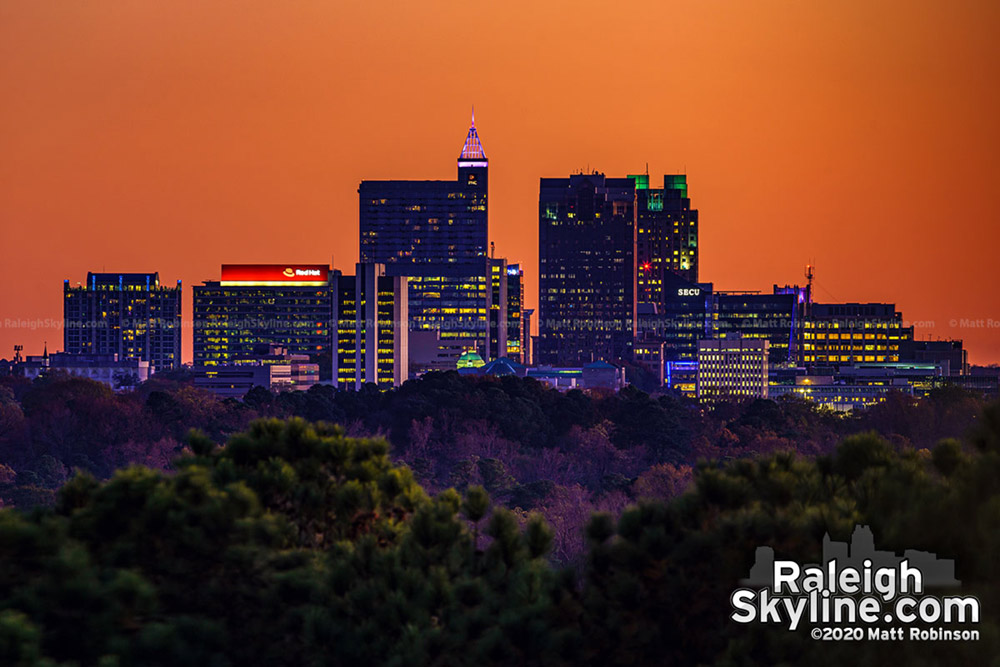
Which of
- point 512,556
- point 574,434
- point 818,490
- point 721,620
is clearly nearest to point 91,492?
point 512,556

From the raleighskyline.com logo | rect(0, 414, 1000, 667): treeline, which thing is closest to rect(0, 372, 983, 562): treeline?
rect(0, 414, 1000, 667): treeline

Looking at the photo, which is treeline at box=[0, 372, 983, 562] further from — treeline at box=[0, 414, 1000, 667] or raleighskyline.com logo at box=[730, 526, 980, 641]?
raleighskyline.com logo at box=[730, 526, 980, 641]

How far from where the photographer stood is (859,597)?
2064cm

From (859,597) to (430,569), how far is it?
586 cm

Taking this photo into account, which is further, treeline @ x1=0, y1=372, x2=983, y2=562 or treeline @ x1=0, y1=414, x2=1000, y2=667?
treeline @ x1=0, y1=372, x2=983, y2=562

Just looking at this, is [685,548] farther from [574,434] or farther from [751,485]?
[574,434]

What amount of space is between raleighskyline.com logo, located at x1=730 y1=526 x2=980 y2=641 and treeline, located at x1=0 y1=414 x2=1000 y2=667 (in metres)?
0.19

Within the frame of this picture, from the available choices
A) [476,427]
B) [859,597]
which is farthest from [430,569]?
[476,427]

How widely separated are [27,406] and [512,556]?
443ft

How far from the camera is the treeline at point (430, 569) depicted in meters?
20.6

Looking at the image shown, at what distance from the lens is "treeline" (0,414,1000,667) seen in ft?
67.6

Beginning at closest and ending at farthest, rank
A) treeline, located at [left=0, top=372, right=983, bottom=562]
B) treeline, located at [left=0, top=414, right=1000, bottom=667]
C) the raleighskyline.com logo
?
the raleighskyline.com logo < treeline, located at [left=0, top=414, right=1000, bottom=667] < treeline, located at [left=0, top=372, right=983, bottom=562]

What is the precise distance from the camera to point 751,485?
2397 cm

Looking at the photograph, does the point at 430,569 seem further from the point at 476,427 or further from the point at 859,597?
the point at 476,427
